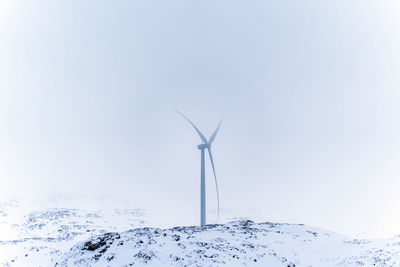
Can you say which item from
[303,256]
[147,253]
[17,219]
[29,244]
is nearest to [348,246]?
[303,256]

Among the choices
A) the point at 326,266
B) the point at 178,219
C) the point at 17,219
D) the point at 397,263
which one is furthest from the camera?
the point at 178,219

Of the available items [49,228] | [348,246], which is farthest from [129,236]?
[49,228]

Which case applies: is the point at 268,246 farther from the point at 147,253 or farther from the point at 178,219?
the point at 178,219

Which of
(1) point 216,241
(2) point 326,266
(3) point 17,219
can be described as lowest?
(2) point 326,266

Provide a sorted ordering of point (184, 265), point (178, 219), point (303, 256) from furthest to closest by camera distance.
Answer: point (178, 219) → point (303, 256) → point (184, 265)

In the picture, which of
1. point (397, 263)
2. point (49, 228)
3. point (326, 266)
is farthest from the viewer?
point (49, 228)

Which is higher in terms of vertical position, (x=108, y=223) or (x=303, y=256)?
(x=108, y=223)

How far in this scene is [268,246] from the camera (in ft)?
84.9

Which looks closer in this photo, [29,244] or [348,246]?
[348,246]

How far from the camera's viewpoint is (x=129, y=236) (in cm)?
2497

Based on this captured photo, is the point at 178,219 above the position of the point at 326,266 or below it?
above

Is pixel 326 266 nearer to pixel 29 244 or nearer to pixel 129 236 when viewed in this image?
pixel 129 236

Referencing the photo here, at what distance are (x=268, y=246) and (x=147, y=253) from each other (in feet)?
34.1

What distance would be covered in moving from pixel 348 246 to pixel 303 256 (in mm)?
4463
